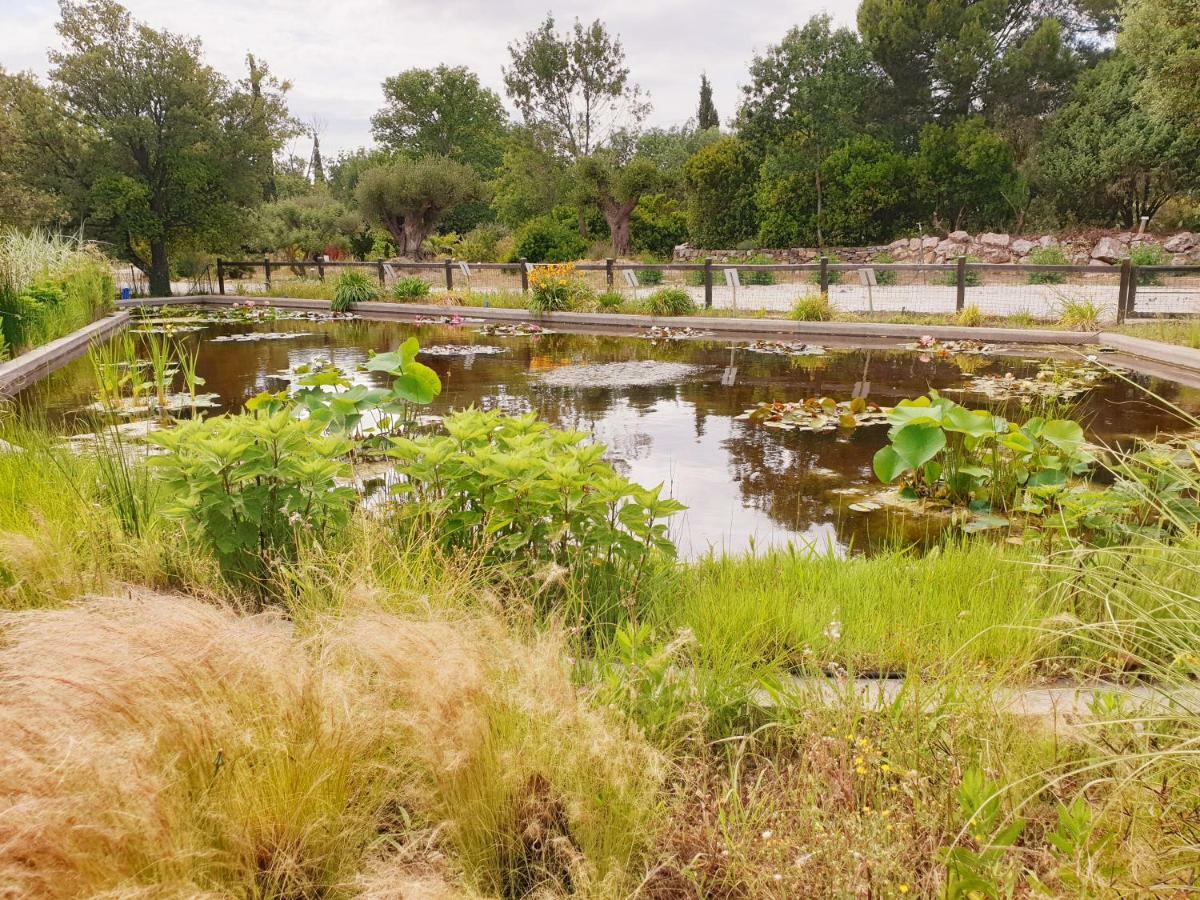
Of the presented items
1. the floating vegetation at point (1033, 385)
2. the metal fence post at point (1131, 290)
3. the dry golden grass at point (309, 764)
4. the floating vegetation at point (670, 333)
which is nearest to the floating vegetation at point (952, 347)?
the floating vegetation at point (1033, 385)

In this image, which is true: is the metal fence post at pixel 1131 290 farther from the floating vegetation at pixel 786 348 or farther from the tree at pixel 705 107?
the tree at pixel 705 107

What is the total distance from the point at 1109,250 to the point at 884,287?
11.1 m

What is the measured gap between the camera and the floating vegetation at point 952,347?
36.3 feet

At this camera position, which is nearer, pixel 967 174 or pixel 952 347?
pixel 952 347

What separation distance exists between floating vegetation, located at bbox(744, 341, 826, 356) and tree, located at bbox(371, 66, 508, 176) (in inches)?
1552

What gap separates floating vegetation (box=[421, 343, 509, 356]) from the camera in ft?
40.3

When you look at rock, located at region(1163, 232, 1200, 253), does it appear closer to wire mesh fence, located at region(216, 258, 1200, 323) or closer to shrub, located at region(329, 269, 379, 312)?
wire mesh fence, located at region(216, 258, 1200, 323)

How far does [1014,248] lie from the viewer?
24219 millimetres

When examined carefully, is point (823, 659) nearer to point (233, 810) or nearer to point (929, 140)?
point (233, 810)

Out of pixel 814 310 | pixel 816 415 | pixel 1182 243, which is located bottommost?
pixel 816 415

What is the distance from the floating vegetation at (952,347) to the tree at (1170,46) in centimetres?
540

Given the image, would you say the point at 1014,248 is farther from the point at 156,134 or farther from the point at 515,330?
the point at 156,134

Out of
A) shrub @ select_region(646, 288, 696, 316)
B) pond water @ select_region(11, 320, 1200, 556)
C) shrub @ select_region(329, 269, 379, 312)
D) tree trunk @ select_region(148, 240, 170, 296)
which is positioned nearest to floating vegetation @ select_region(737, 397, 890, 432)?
pond water @ select_region(11, 320, 1200, 556)

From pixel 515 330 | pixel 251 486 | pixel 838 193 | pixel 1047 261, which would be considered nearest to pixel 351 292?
pixel 515 330
